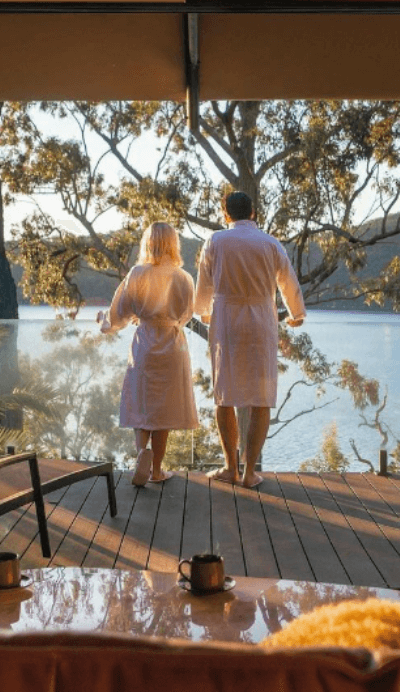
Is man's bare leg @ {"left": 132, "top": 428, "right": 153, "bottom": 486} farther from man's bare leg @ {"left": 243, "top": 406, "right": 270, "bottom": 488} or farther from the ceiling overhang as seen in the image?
the ceiling overhang

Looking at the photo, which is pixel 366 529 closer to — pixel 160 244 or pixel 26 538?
pixel 26 538

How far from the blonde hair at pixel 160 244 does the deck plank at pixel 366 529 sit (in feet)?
4.30

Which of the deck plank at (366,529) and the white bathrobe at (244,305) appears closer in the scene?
the deck plank at (366,529)

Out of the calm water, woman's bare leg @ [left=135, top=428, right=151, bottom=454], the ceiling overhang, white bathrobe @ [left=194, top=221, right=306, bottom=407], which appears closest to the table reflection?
the ceiling overhang

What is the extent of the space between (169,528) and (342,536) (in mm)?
683

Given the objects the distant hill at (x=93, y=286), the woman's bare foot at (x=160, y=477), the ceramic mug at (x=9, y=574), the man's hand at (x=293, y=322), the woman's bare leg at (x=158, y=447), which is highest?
the man's hand at (x=293, y=322)

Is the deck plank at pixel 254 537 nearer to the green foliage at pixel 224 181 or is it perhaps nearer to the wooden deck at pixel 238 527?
the wooden deck at pixel 238 527

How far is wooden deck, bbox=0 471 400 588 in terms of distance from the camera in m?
3.82

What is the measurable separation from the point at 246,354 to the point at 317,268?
8992mm

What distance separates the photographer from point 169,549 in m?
4.03

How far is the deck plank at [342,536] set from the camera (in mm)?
3656

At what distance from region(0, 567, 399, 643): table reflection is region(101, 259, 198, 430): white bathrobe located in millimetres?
3220

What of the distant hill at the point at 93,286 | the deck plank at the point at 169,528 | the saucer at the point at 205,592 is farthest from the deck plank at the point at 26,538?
the distant hill at the point at 93,286

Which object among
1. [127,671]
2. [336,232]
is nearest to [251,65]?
[127,671]
